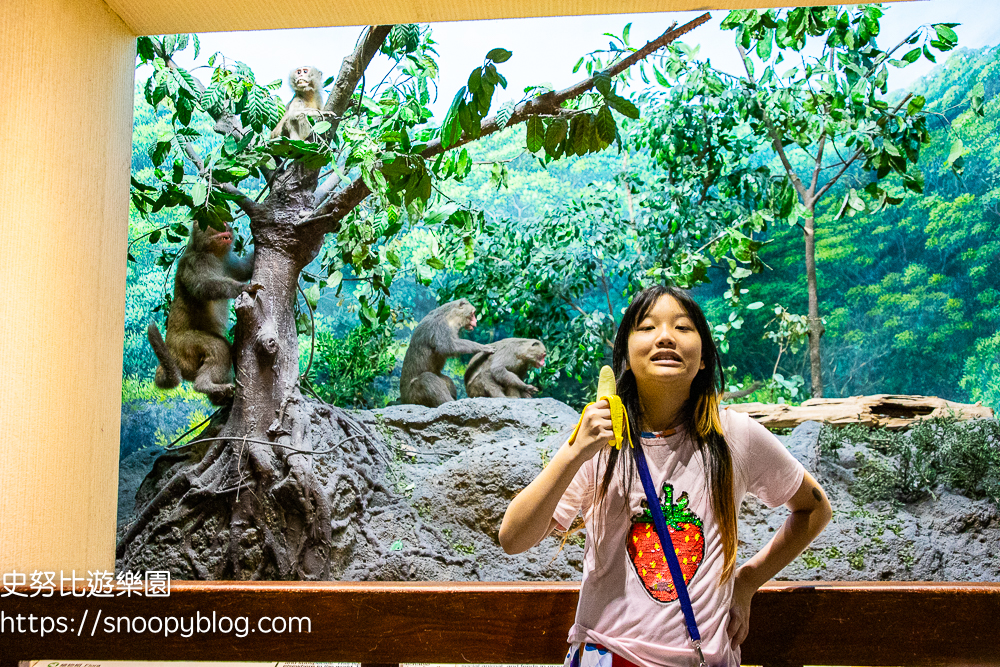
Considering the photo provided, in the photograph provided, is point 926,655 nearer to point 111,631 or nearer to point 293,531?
point 111,631

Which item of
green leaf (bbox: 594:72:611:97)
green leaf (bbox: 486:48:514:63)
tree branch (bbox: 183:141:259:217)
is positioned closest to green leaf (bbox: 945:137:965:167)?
green leaf (bbox: 594:72:611:97)

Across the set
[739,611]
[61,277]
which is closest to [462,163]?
[61,277]

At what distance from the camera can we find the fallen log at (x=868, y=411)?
3072 millimetres

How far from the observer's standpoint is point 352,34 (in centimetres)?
326

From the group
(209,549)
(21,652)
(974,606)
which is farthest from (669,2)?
(209,549)

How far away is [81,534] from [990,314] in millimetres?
3611

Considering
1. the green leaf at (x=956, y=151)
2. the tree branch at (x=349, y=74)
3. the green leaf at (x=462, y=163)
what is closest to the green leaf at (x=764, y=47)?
the green leaf at (x=956, y=151)

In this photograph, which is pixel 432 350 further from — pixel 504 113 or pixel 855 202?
pixel 855 202

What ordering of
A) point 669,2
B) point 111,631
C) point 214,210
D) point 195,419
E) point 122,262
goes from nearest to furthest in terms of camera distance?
1. point 111,631
2. point 669,2
3. point 122,262
4. point 214,210
5. point 195,419

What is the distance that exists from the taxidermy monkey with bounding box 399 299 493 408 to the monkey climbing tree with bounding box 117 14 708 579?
231 millimetres

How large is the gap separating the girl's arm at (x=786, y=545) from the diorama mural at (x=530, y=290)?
1.83 meters

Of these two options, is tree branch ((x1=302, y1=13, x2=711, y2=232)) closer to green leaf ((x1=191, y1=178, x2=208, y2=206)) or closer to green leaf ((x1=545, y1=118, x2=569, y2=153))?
green leaf ((x1=191, y1=178, x2=208, y2=206))

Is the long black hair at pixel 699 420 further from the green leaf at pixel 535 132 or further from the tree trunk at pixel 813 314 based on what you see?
the tree trunk at pixel 813 314

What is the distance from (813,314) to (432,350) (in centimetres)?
185
